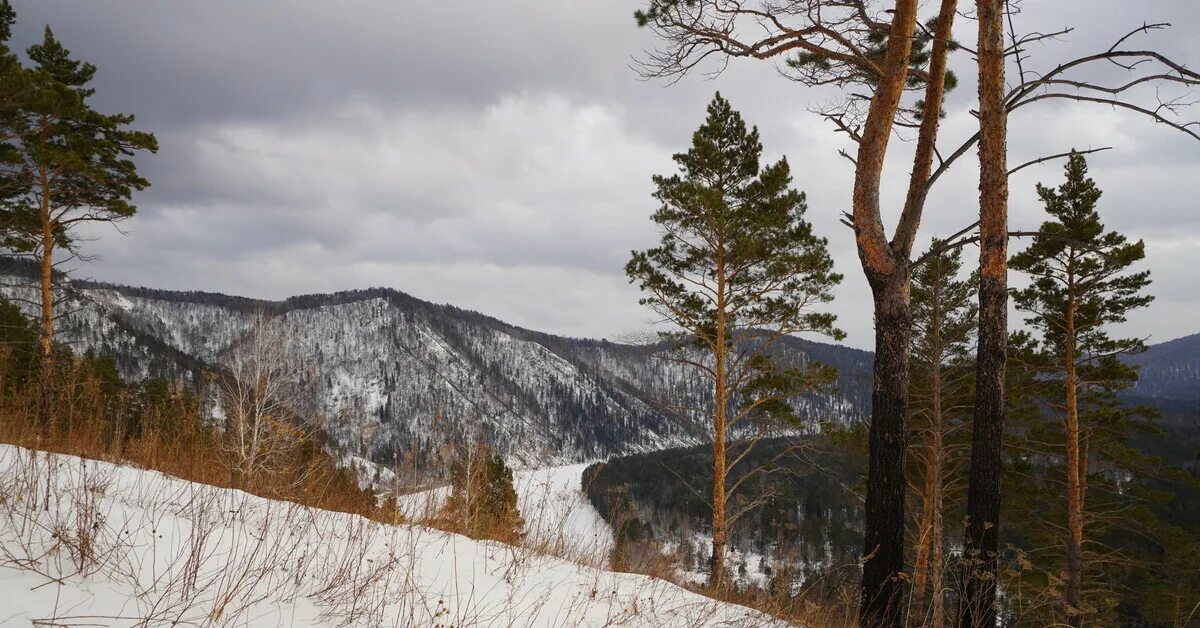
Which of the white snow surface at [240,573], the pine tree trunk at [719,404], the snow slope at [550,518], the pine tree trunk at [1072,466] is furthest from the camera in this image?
the pine tree trunk at [1072,466]

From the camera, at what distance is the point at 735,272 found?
1156 cm

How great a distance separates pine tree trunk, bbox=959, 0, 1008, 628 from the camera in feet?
16.6

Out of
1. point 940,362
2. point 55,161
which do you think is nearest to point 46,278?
point 55,161

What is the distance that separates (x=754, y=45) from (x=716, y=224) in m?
5.55

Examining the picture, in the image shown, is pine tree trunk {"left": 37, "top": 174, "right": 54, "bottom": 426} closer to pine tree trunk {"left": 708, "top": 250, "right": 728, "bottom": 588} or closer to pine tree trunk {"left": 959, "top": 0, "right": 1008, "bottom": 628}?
pine tree trunk {"left": 708, "top": 250, "right": 728, "bottom": 588}

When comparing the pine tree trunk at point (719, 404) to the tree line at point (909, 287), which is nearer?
the tree line at point (909, 287)

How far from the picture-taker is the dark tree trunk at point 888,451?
496 centimetres

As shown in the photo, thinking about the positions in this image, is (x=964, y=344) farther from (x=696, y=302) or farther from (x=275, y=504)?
(x=275, y=504)

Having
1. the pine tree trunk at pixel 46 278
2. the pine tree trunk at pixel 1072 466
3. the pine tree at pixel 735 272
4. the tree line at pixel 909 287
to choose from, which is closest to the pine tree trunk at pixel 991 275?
the tree line at pixel 909 287

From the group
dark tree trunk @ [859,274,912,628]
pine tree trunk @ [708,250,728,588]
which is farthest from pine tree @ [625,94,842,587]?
dark tree trunk @ [859,274,912,628]

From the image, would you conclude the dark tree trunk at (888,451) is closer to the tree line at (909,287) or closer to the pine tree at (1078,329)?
the tree line at (909,287)

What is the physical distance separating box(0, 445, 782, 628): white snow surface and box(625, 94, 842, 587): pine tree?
7.60 metres

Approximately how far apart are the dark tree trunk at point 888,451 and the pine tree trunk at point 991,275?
59cm

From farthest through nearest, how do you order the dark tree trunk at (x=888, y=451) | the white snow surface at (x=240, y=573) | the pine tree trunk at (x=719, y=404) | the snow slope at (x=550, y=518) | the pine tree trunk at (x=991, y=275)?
the pine tree trunk at (x=719, y=404)
the pine tree trunk at (x=991, y=275)
the dark tree trunk at (x=888, y=451)
the snow slope at (x=550, y=518)
the white snow surface at (x=240, y=573)
